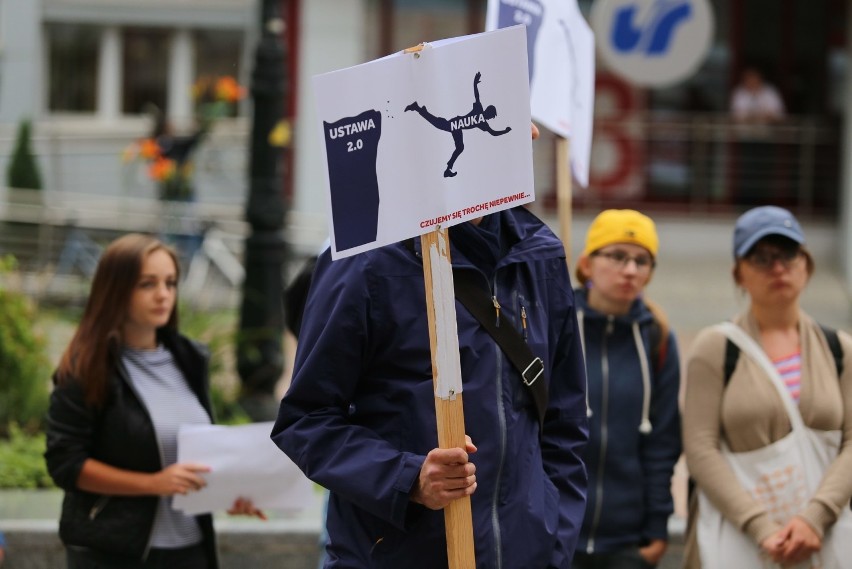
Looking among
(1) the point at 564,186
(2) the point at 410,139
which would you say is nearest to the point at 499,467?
(2) the point at 410,139

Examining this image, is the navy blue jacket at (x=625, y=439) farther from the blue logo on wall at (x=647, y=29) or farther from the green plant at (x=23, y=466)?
the blue logo on wall at (x=647, y=29)

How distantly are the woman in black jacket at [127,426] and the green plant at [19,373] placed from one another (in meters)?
4.01

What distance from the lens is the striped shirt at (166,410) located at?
4867 mm

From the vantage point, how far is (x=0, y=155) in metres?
21.1

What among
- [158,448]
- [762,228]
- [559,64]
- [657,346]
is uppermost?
[559,64]

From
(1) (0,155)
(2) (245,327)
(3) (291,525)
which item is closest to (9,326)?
(2) (245,327)

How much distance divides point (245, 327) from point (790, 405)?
5162 mm

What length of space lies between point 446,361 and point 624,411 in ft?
6.15

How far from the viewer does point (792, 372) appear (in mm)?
4871

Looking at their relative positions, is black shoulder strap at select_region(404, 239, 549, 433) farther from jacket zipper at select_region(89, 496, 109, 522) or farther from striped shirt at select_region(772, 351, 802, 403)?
jacket zipper at select_region(89, 496, 109, 522)

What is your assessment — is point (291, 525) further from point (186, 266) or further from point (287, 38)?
point (287, 38)

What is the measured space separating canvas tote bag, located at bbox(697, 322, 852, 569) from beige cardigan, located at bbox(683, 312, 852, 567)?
28 millimetres

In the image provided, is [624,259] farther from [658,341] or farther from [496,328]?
[496,328]

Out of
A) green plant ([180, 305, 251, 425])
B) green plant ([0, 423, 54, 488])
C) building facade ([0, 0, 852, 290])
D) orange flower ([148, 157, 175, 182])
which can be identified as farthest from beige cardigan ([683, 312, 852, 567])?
building facade ([0, 0, 852, 290])
